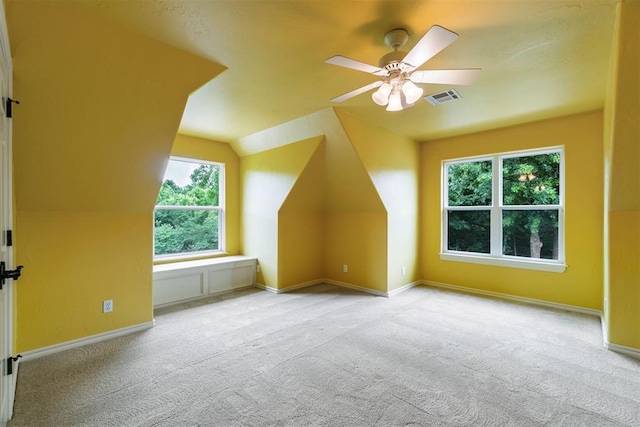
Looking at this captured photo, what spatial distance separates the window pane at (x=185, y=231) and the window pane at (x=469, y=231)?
395 cm

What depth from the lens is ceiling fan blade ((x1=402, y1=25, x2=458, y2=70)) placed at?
4.81ft

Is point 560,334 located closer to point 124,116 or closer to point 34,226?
point 124,116

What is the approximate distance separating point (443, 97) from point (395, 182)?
1.60 metres

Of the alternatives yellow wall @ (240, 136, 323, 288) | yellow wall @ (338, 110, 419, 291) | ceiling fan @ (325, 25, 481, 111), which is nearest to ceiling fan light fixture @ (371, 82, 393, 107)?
ceiling fan @ (325, 25, 481, 111)

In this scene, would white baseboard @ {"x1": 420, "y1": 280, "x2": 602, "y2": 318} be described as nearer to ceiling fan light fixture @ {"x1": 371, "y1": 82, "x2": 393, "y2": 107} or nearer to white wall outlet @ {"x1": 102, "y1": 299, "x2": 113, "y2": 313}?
ceiling fan light fixture @ {"x1": 371, "y1": 82, "x2": 393, "y2": 107}

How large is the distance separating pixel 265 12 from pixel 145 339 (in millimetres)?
3031

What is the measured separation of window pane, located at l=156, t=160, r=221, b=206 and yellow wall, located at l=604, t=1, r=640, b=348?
4.86m

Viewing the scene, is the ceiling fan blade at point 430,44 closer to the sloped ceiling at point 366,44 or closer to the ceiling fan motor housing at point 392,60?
the ceiling fan motor housing at point 392,60

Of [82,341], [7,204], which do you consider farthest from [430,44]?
[82,341]

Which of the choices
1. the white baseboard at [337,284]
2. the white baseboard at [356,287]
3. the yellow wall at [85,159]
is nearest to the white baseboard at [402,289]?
the white baseboard at [337,284]

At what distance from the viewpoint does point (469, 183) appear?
4.61 metres

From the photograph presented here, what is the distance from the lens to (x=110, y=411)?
185 cm

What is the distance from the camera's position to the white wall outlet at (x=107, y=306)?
2.88m

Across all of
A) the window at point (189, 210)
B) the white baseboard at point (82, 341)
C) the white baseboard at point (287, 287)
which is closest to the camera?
the white baseboard at point (82, 341)
